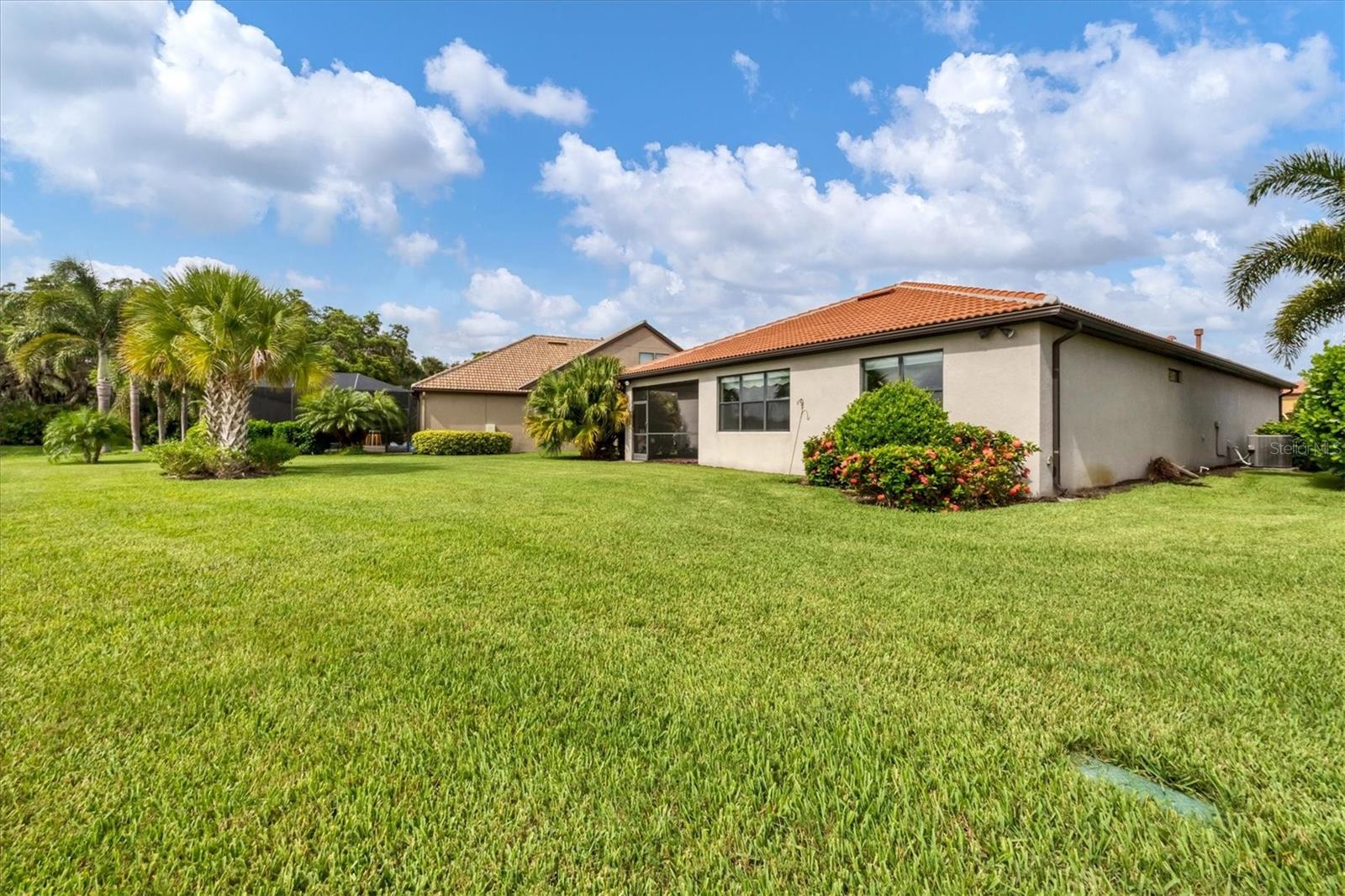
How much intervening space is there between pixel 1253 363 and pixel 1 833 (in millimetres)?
25301

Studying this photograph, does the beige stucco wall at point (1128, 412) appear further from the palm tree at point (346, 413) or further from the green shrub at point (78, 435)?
the palm tree at point (346, 413)

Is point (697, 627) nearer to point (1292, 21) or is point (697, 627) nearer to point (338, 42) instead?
point (338, 42)

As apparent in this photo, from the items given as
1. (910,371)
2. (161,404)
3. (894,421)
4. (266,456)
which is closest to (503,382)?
(161,404)

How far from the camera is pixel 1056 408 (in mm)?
9367

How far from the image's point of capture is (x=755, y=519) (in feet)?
23.5

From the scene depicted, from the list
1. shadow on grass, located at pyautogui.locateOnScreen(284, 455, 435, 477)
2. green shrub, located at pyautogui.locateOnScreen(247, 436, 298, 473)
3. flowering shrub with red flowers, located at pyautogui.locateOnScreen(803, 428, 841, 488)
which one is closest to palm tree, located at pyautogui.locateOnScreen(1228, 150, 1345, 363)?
flowering shrub with red flowers, located at pyautogui.locateOnScreen(803, 428, 841, 488)

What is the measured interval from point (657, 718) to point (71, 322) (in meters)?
28.0

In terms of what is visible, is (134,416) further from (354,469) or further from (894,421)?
(894,421)

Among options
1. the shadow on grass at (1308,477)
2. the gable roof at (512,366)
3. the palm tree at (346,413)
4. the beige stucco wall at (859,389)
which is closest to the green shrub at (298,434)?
the palm tree at (346,413)

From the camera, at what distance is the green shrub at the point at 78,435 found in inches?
608

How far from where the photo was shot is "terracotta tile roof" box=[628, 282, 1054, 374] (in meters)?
10.4

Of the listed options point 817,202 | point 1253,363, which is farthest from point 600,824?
point 1253,363

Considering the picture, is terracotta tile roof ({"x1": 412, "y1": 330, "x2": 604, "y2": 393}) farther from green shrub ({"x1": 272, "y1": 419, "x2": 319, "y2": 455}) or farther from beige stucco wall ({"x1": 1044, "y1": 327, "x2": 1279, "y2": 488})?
beige stucco wall ({"x1": 1044, "y1": 327, "x2": 1279, "y2": 488})

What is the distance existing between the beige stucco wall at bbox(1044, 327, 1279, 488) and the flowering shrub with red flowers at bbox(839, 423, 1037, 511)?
1.05 meters
